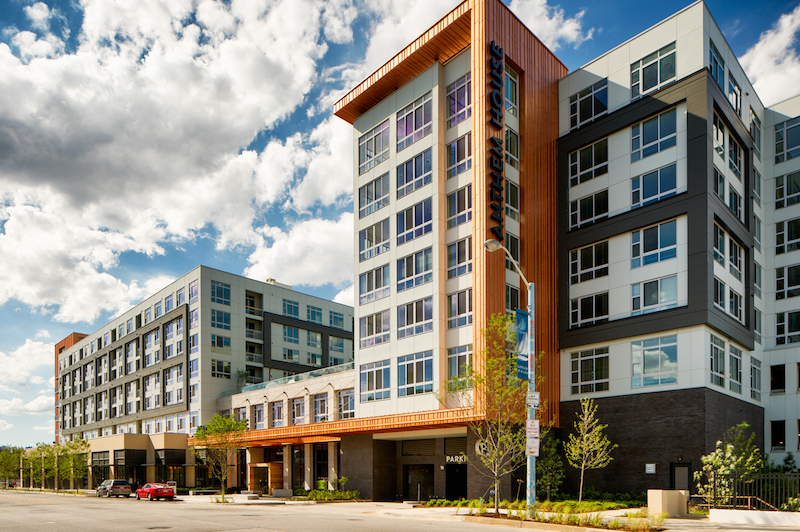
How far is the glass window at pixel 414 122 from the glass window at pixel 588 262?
37.4ft

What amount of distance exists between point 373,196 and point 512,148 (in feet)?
33.1

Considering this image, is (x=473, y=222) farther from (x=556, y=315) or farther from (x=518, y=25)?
(x=518, y=25)

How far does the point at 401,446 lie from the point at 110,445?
1846 inches

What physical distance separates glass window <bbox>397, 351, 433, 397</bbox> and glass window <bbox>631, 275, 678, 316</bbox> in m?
11.3

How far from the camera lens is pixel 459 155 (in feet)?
118

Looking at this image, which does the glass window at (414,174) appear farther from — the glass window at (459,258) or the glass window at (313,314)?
the glass window at (313,314)

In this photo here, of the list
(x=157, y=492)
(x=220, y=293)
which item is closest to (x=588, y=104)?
(x=157, y=492)

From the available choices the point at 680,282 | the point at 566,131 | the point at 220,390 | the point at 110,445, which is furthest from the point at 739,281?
the point at 110,445

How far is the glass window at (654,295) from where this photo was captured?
31375 mm

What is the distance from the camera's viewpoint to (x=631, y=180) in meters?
34.2

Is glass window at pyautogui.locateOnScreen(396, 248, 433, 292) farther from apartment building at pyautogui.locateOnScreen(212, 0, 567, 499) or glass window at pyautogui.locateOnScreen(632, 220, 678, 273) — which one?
glass window at pyautogui.locateOnScreen(632, 220, 678, 273)

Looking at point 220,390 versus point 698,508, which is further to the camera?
point 220,390

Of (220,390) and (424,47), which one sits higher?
(424,47)

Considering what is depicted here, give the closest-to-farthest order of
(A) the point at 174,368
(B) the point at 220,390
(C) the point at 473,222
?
1. (C) the point at 473,222
2. (B) the point at 220,390
3. (A) the point at 174,368
